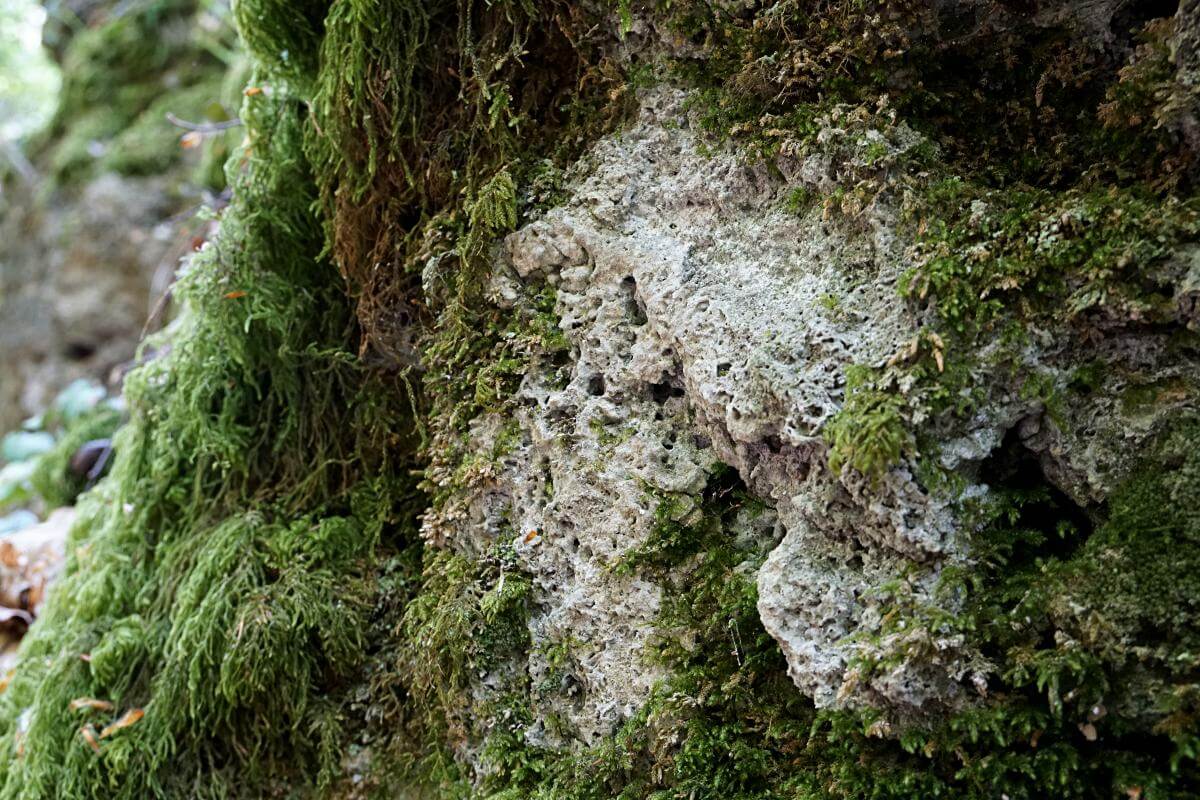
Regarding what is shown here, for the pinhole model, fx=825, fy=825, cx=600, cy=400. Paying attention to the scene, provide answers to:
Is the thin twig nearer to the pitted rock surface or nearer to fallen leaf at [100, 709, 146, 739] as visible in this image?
the pitted rock surface

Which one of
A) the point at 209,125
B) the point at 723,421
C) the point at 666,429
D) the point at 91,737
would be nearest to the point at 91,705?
the point at 91,737

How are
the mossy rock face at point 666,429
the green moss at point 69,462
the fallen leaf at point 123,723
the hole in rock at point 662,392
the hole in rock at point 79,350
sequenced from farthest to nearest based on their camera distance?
the hole in rock at point 79,350 < the green moss at point 69,462 < the fallen leaf at point 123,723 < the hole in rock at point 662,392 < the mossy rock face at point 666,429

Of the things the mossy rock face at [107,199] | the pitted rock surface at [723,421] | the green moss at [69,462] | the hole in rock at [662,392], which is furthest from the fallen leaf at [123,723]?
the mossy rock face at [107,199]

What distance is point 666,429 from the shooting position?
1.73 metres

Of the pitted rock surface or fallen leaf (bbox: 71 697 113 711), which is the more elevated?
the pitted rock surface

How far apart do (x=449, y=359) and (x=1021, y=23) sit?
1.39 metres

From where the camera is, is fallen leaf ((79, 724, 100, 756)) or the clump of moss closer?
fallen leaf ((79, 724, 100, 756))

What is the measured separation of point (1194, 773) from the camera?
3.81ft

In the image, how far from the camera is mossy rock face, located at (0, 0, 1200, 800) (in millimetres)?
1338

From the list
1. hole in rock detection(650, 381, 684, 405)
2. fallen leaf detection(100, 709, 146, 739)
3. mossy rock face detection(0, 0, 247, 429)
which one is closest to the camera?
hole in rock detection(650, 381, 684, 405)

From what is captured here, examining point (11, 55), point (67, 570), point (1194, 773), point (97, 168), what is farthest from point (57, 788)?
point (11, 55)

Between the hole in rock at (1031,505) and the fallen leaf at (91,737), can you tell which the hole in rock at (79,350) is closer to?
the fallen leaf at (91,737)

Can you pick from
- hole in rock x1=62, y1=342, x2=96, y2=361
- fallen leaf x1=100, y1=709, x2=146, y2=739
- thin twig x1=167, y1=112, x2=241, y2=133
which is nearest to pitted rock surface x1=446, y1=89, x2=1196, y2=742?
fallen leaf x1=100, y1=709, x2=146, y2=739

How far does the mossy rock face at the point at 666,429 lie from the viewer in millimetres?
1338
